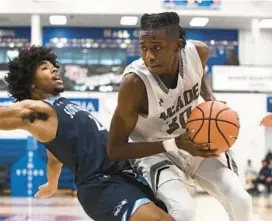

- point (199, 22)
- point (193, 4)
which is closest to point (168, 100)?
point (193, 4)

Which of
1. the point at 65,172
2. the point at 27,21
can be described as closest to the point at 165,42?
the point at 65,172

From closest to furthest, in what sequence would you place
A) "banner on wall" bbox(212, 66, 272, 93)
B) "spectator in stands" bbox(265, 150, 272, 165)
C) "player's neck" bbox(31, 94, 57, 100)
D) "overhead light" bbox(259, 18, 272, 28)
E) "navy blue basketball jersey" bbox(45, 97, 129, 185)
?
"navy blue basketball jersey" bbox(45, 97, 129, 185), "player's neck" bbox(31, 94, 57, 100), "spectator in stands" bbox(265, 150, 272, 165), "banner on wall" bbox(212, 66, 272, 93), "overhead light" bbox(259, 18, 272, 28)

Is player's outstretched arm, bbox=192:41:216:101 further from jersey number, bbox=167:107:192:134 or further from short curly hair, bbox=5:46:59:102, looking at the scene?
short curly hair, bbox=5:46:59:102

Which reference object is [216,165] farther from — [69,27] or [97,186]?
[69,27]

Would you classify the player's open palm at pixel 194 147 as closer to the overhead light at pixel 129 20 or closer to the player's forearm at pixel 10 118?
the player's forearm at pixel 10 118

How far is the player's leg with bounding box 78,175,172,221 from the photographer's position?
116 inches

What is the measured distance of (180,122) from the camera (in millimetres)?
3260

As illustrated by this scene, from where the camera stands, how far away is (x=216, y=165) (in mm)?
3365

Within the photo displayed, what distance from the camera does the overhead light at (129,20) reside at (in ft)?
53.3

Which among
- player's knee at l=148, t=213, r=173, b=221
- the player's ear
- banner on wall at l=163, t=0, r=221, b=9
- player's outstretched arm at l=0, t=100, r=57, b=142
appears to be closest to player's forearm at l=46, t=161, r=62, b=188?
player's outstretched arm at l=0, t=100, r=57, b=142

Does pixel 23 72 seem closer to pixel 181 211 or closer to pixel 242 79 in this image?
pixel 181 211

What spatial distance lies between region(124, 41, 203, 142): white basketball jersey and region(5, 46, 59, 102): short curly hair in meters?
0.84

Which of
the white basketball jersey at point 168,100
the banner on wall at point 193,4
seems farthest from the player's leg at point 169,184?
the banner on wall at point 193,4

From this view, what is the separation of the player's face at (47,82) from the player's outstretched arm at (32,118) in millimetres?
272
